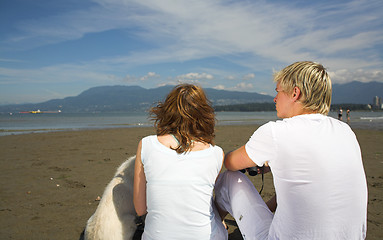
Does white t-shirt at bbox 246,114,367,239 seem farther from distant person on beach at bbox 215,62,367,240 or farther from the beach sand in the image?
the beach sand

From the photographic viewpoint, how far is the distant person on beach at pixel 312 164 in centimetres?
135

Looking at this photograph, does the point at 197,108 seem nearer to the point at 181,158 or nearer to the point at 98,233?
the point at 181,158

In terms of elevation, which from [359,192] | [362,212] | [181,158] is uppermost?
[181,158]

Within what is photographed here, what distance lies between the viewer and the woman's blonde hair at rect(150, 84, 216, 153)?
1.89 metres

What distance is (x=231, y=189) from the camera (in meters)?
2.07

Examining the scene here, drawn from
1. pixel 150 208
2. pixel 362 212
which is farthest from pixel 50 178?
pixel 362 212

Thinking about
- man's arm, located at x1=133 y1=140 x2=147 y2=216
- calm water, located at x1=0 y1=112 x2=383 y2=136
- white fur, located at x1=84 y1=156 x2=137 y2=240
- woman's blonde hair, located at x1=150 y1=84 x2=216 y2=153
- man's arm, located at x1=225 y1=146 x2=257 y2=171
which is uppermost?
woman's blonde hair, located at x1=150 y1=84 x2=216 y2=153

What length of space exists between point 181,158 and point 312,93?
947mm

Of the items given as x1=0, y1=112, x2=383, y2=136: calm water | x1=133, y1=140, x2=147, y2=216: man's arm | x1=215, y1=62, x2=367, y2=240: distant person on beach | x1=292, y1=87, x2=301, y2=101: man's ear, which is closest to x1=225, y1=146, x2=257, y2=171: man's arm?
x1=215, y1=62, x2=367, y2=240: distant person on beach

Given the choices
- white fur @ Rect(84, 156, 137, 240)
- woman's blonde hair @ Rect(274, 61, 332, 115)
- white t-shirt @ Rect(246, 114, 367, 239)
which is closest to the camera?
white t-shirt @ Rect(246, 114, 367, 239)

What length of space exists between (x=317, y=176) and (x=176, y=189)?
0.88 metres

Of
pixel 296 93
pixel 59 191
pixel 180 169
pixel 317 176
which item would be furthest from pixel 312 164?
pixel 59 191

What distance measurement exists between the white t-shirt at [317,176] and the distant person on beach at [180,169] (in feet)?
1.66

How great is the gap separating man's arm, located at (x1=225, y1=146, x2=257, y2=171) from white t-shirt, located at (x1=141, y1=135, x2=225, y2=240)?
5.8 inches
